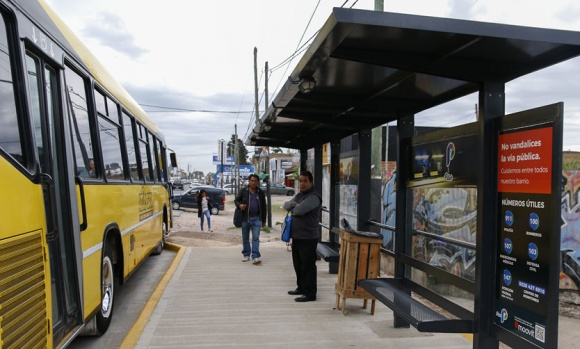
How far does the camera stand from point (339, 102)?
18.5 feet

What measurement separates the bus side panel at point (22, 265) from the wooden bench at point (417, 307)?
271 cm

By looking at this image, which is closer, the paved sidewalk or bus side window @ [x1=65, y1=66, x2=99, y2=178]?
bus side window @ [x1=65, y1=66, x2=99, y2=178]

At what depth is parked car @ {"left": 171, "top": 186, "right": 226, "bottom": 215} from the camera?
91.9 feet

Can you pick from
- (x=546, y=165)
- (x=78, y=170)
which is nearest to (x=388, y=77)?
(x=546, y=165)

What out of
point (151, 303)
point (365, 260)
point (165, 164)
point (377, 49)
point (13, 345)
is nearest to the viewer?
point (13, 345)

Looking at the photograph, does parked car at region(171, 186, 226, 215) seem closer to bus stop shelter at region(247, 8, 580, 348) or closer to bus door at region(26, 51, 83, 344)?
bus stop shelter at region(247, 8, 580, 348)

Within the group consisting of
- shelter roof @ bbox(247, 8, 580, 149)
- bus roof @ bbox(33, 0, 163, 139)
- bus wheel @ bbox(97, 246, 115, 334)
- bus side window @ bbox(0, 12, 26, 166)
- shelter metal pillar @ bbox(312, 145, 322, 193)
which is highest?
bus roof @ bbox(33, 0, 163, 139)

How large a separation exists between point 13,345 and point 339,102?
4.17 meters

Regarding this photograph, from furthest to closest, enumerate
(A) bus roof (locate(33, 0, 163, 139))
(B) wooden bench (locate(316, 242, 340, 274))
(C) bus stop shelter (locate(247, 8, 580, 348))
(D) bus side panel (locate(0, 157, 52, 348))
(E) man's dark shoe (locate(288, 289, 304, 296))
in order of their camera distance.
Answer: (B) wooden bench (locate(316, 242, 340, 274)), (E) man's dark shoe (locate(288, 289, 304, 296)), (A) bus roof (locate(33, 0, 163, 139)), (C) bus stop shelter (locate(247, 8, 580, 348)), (D) bus side panel (locate(0, 157, 52, 348))

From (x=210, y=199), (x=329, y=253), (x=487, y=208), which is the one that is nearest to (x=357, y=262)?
(x=329, y=253)

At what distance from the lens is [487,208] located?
345 cm

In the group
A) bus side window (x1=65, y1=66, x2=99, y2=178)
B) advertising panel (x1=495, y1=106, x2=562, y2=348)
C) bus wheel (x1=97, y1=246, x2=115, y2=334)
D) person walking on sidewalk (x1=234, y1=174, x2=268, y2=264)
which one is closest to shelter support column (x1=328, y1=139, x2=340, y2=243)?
person walking on sidewalk (x1=234, y1=174, x2=268, y2=264)

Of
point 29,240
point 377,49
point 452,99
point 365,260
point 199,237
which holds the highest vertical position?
point 377,49

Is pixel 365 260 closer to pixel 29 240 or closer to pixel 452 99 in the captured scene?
pixel 452 99
